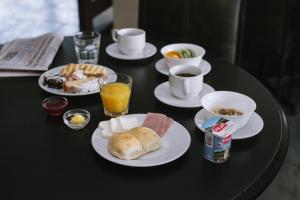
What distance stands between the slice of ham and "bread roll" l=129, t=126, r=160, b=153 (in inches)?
1.6

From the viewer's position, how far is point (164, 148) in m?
0.89

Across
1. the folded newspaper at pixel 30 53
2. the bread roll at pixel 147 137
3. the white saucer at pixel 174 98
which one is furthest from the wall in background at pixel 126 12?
the bread roll at pixel 147 137

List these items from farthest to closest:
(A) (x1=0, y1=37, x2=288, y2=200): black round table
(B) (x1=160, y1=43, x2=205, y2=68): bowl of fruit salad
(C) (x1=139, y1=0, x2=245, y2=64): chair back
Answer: (C) (x1=139, y1=0, x2=245, y2=64): chair back < (B) (x1=160, y1=43, x2=205, y2=68): bowl of fruit salad < (A) (x1=0, y1=37, x2=288, y2=200): black round table

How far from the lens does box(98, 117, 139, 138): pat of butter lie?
923 mm

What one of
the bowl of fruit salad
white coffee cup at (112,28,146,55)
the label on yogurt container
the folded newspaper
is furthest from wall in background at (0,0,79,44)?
the label on yogurt container

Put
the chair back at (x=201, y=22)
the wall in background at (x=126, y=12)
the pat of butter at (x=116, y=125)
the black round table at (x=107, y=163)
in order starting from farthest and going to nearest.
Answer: the wall in background at (x=126, y=12), the chair back at (x=201, y=22), the pat of butter at (x=116, y=125), the black round table at (x=107, y=163)

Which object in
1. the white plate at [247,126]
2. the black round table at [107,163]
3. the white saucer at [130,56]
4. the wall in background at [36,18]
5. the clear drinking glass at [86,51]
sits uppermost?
the clear drinking glass at [86,51]

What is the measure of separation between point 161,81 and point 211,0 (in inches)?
24.0

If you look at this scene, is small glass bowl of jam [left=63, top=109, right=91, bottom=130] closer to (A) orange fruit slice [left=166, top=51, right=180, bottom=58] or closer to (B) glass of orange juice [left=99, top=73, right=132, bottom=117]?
(B) glass of orange juice [left=99, top=73, right=132, bottom=117]

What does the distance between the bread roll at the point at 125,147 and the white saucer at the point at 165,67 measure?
45 cm

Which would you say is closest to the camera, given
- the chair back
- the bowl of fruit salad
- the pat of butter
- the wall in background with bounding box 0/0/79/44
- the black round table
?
the black round table

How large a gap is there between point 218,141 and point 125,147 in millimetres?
196

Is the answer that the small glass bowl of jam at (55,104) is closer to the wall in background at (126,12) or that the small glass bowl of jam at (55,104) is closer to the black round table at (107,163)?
the black round table at (107,163)

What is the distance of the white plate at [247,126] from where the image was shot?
93 cm
